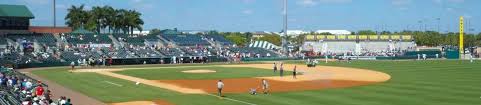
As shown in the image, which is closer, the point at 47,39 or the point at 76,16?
the point at 47,39

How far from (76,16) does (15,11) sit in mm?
31598

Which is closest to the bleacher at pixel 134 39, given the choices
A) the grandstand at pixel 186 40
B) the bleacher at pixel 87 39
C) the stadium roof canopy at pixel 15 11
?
the bleacher at pixel 87 39

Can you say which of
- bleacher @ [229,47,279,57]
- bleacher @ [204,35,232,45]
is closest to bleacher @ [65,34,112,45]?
bleacher @ [229,47,279,57]

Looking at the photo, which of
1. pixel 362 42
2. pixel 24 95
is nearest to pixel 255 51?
pixel 362 42

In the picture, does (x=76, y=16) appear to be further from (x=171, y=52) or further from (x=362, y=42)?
(x=362, y=42)

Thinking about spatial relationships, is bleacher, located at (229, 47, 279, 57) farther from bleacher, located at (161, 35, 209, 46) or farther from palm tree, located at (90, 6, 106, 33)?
palm tree, located at (90, 6, 106, 33)

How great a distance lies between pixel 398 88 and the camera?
36.3m

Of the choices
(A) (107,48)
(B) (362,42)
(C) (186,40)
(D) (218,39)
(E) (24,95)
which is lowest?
(E) (24,95)

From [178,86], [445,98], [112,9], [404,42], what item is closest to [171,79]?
[178,86]

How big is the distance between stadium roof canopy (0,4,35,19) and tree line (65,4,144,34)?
2612 cm

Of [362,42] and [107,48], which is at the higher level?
[362,42]

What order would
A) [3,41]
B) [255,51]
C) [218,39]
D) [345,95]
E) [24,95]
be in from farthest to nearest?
[218,39]
[255,51]
[3,41]
[345,95]
[24,95]

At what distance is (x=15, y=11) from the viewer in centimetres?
7825

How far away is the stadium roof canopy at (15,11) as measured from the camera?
252 ft
